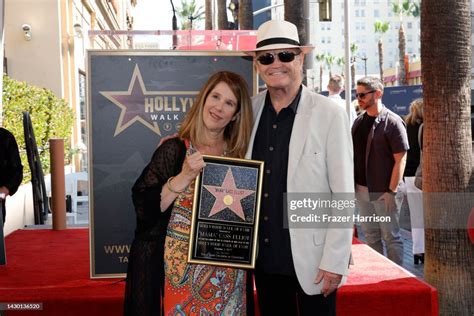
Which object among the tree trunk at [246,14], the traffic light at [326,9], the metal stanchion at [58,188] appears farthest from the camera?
the tree trunk at [246,14]

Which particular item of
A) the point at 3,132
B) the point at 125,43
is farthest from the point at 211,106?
the point at 3,132

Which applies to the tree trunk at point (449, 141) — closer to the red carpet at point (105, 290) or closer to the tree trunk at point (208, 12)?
the red carpet at point (105, 290)

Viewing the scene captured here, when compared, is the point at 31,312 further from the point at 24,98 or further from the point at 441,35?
the point at 24,98

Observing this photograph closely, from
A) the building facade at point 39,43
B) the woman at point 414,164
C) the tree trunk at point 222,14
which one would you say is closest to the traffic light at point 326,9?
the woman at point 414,164

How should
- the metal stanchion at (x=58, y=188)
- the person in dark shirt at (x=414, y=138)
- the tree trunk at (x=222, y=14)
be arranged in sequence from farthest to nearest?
1. the tree trunk at (x=222, y=14)
2. the person in dark shirt at (x=414, y=138)
3. the metal stanchion at (x=58, y=188)

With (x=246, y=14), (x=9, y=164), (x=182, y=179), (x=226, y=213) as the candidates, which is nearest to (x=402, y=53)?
(x=246, y=14)

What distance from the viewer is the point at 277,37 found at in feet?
10.6

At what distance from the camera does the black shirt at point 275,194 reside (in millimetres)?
3152

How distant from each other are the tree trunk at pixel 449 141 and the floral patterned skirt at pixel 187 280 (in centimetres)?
352

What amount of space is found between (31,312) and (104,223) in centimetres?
69

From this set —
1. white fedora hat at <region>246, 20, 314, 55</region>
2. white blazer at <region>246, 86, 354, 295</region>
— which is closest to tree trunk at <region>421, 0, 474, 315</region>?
white fedora hat at <region>246, 20, 314, 55</region>

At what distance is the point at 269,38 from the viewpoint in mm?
3236

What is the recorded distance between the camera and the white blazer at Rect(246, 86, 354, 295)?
3064 millimetres

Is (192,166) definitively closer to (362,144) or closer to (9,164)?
(9,164)
